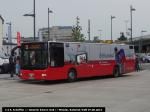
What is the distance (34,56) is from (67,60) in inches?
82.7

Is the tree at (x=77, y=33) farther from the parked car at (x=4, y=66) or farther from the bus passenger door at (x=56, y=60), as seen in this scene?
the bus passenger door at (x=56, y=60)

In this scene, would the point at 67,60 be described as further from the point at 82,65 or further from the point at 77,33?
the point at 77,33

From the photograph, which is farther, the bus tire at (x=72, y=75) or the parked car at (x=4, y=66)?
the parked car at (x=4, y=66)

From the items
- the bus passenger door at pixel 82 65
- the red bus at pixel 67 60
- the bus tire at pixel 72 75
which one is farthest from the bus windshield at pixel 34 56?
the bus passenger door at pixel 82 65

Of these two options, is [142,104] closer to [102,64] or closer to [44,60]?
[44,60]

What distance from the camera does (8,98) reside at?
16.9 meters

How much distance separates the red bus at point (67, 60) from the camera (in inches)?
970

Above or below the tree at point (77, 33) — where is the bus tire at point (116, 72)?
below

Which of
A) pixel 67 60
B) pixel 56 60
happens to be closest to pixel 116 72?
pixel 67 60

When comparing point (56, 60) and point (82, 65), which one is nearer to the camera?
point (56, 60)

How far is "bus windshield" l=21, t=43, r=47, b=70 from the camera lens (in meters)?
24.6

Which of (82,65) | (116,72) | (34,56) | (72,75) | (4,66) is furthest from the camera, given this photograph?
(4,66)

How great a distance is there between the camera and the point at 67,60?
85.6ft

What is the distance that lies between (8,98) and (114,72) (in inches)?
627
